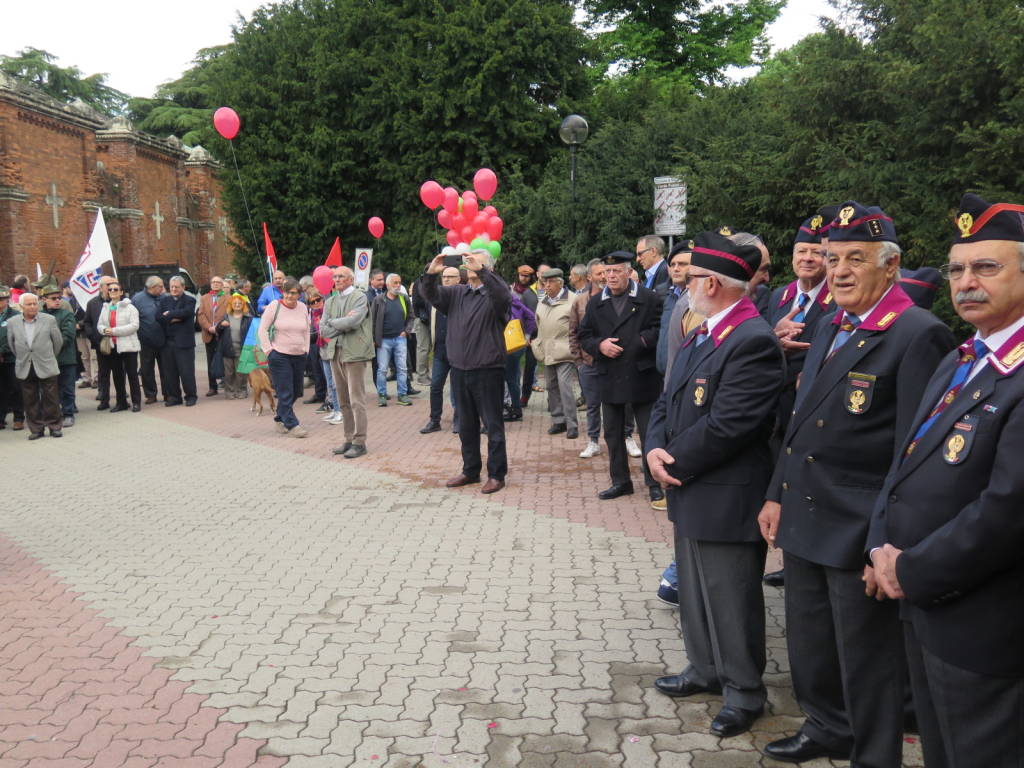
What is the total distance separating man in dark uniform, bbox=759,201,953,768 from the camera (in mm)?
2977

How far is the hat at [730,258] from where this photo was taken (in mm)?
3658

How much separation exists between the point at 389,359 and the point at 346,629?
9.45 metres

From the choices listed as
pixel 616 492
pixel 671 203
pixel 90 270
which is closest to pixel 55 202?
pixel 90 270

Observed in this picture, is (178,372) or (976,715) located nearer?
(976,715)

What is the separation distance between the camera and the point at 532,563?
19.7ft

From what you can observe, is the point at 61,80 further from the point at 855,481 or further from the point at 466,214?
the point at 855,481

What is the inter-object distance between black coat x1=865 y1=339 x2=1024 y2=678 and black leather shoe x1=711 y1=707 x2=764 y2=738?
1.34 m

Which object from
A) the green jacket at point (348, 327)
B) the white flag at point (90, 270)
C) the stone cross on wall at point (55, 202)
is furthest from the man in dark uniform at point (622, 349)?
the stone cross on wall at point (55, 202)

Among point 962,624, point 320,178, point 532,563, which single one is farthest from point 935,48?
point 320,178

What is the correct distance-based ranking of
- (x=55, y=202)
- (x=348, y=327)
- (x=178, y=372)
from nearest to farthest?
(x=348, y=327), (x=178, y=372), (x=55, y=202)

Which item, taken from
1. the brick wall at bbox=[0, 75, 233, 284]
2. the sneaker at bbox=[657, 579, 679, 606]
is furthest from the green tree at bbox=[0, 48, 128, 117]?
the sneaker at bbox=[657, 579, 679, 606]

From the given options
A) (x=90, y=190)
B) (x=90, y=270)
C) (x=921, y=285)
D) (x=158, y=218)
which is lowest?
(x=921, y=285)

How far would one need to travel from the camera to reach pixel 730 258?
3.66m

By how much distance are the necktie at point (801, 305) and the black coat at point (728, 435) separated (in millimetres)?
889
